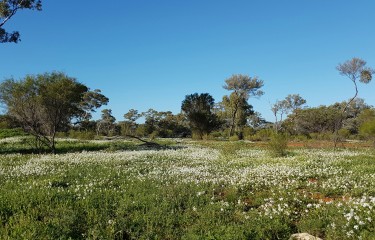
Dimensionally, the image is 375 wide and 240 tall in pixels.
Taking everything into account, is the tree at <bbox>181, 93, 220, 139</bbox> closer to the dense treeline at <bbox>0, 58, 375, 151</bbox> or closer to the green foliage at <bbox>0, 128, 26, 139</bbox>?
the dense treeline at <bbox>0, 58, 375, 151</bbox>

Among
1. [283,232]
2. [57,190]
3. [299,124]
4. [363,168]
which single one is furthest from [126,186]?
[299,124]

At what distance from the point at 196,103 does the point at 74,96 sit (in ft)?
115

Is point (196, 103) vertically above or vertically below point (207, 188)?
above

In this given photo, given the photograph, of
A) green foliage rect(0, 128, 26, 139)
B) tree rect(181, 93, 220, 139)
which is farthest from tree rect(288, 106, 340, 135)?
green foliage rect(0, 128, 26, 139)

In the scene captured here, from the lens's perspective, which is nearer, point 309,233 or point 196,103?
point 309,233

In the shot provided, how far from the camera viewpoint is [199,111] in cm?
6128

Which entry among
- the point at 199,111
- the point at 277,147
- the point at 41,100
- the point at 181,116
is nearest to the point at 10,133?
the point at 41,100

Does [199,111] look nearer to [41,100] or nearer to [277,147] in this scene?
[41,100]

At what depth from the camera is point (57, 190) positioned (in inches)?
397

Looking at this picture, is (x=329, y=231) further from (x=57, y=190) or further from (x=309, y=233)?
(x=57, y=190)

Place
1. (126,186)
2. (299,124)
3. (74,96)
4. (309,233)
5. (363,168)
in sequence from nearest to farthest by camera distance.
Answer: (309,233), (126,186), (363,168), (74,96), (299,124)

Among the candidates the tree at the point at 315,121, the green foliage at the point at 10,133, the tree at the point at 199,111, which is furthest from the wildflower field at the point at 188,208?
the tree at the point at 315,121

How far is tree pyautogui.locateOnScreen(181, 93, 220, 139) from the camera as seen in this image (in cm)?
6116

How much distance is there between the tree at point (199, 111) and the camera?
6116cm
